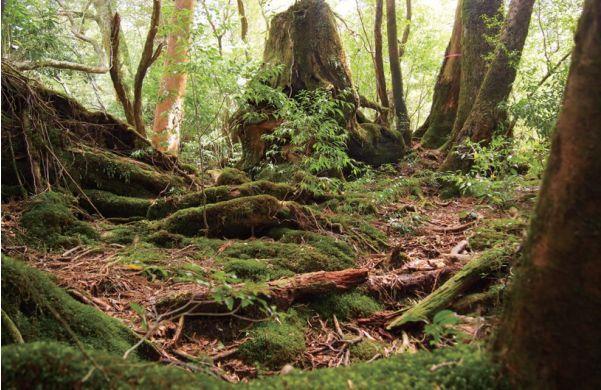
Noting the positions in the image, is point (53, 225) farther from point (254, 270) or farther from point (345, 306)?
point (345, 306)

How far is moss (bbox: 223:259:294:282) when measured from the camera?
3.58 meters

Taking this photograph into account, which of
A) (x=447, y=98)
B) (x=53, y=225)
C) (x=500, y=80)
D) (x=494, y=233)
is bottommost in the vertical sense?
(x=494, y=233)

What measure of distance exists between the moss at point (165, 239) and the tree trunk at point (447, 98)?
8523 millimetres

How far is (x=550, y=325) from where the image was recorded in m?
1.26

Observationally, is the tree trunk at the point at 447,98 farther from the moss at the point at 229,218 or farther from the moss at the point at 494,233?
the moss at the point at 229,218

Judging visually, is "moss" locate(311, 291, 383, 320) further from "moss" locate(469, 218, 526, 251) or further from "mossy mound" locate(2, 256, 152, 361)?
"moss" locate(469, 218, 526, 251)

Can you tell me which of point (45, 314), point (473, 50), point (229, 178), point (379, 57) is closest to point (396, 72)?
point (379, 57)

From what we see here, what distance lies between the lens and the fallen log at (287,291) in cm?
286

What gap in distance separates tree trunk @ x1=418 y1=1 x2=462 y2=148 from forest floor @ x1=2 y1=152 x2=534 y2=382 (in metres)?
5.74

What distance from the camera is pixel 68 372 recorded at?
1243mm

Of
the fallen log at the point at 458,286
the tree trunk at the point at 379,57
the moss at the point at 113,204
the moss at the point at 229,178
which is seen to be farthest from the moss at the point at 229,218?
the tree trunk at the point at 379,57

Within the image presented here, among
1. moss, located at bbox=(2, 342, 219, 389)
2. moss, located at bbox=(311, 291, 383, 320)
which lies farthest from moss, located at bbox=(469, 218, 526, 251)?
moss, located at bbox=(2, 342, 219, 389)

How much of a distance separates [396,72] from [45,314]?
10733mm

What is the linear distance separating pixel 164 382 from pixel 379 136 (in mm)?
9346
